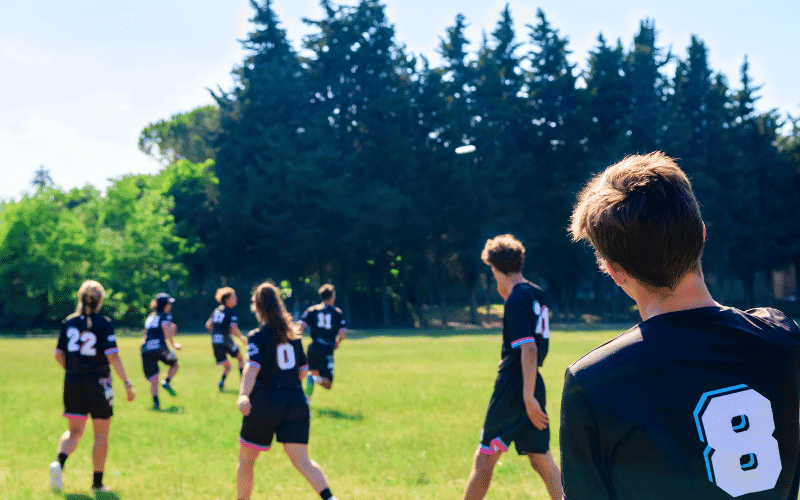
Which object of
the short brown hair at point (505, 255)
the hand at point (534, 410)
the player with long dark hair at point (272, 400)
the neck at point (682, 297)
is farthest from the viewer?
the player with long dark hair at point (272, 400)

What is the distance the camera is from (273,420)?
6.05m

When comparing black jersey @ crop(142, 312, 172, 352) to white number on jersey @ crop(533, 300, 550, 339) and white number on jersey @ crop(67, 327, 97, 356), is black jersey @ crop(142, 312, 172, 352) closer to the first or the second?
white number on jersey @ crop(67, 327, 97, 356)

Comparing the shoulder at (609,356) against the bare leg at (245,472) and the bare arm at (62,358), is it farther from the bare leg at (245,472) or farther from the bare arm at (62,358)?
the bare arm at (62,358)

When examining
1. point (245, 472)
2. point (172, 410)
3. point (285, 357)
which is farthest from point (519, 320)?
point (172, 410)

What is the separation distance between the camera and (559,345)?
27953 millimetres

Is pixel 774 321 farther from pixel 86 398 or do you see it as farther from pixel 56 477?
pixel 56 477

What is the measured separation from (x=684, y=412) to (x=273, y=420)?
4721 millimetres

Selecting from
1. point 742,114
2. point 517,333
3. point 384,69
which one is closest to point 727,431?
point 517,333

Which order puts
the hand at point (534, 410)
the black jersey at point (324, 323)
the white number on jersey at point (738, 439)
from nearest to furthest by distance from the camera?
the white number on jersey at point (738, 439)
the hand at point (534, 410)
the black jersey at point (324, 323)

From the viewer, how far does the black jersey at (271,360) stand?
6141mm

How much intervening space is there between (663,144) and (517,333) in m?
51.1

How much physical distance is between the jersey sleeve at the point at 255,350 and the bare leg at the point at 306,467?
28.8 inches

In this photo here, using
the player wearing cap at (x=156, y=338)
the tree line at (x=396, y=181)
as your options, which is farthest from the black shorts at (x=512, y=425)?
the tree line at (x=396, y=181)

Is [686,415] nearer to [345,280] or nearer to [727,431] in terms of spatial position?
[727,431]
